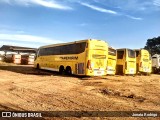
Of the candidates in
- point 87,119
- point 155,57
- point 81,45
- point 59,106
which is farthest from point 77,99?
point 155,57

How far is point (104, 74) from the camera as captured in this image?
22016 millimetres

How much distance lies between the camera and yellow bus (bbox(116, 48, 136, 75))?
2505 cm

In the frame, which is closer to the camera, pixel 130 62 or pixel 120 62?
pixel 130 62

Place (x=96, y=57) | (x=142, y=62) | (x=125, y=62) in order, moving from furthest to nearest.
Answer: (x=142, y=62) < (x=125, y=62) < (x=96, y=57)

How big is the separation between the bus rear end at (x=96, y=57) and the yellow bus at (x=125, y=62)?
357cm

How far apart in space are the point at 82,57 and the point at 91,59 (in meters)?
0.78

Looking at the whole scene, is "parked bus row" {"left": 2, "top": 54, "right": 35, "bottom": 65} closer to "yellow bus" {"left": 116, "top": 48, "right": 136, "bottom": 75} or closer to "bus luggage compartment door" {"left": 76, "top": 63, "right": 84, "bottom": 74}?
"yellow bus" {"left": 116, "top": 48, "right": 136, "bottom": 75}

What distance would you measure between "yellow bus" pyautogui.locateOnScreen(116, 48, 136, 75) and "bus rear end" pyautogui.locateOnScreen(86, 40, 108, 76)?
141 inches

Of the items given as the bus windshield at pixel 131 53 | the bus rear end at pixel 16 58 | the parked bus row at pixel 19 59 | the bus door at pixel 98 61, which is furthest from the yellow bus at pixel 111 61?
the bus rear end at pixel 16 58

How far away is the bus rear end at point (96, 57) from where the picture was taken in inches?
811

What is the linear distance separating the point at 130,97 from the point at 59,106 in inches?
149

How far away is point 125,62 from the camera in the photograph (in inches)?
987

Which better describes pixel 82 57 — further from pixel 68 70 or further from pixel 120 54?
pixel 120 54

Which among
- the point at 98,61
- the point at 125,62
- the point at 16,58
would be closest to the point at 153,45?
the point at 16,58
